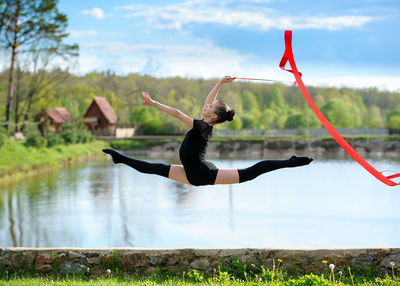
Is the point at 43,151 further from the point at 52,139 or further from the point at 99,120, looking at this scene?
the point at 99,120

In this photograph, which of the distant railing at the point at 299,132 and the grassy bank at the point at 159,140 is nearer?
the grassy bank at the point at 159,140

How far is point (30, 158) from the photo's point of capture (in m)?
27.6

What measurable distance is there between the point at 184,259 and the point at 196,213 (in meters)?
10.3

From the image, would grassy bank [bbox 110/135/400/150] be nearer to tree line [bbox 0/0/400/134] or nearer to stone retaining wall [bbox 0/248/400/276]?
tree line [bbox 0/0/400/134]

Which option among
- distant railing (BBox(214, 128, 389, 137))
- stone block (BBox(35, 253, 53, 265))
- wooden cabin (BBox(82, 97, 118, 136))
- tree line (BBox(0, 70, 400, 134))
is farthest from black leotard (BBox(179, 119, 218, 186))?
wooden cabin (BBox(82, 97, 118, 136))

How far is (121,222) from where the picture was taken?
1549 cm

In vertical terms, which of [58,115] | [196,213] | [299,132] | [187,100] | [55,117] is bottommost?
[196,213]

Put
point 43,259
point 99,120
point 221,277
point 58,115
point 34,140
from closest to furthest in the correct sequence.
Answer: point 221,277
point 43,259
point 34,140
point 58,115
point 99,120

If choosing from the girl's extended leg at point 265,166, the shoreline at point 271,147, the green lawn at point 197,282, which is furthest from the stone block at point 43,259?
the shoreline at point 271,147

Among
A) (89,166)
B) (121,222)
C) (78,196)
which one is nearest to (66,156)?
(89,166)

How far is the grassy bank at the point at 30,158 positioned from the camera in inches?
961

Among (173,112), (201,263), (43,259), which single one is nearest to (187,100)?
(43,259)

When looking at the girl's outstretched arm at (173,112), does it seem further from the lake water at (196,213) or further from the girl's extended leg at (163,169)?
the lake water at (196,213)

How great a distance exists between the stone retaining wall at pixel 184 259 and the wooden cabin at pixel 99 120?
130ft
